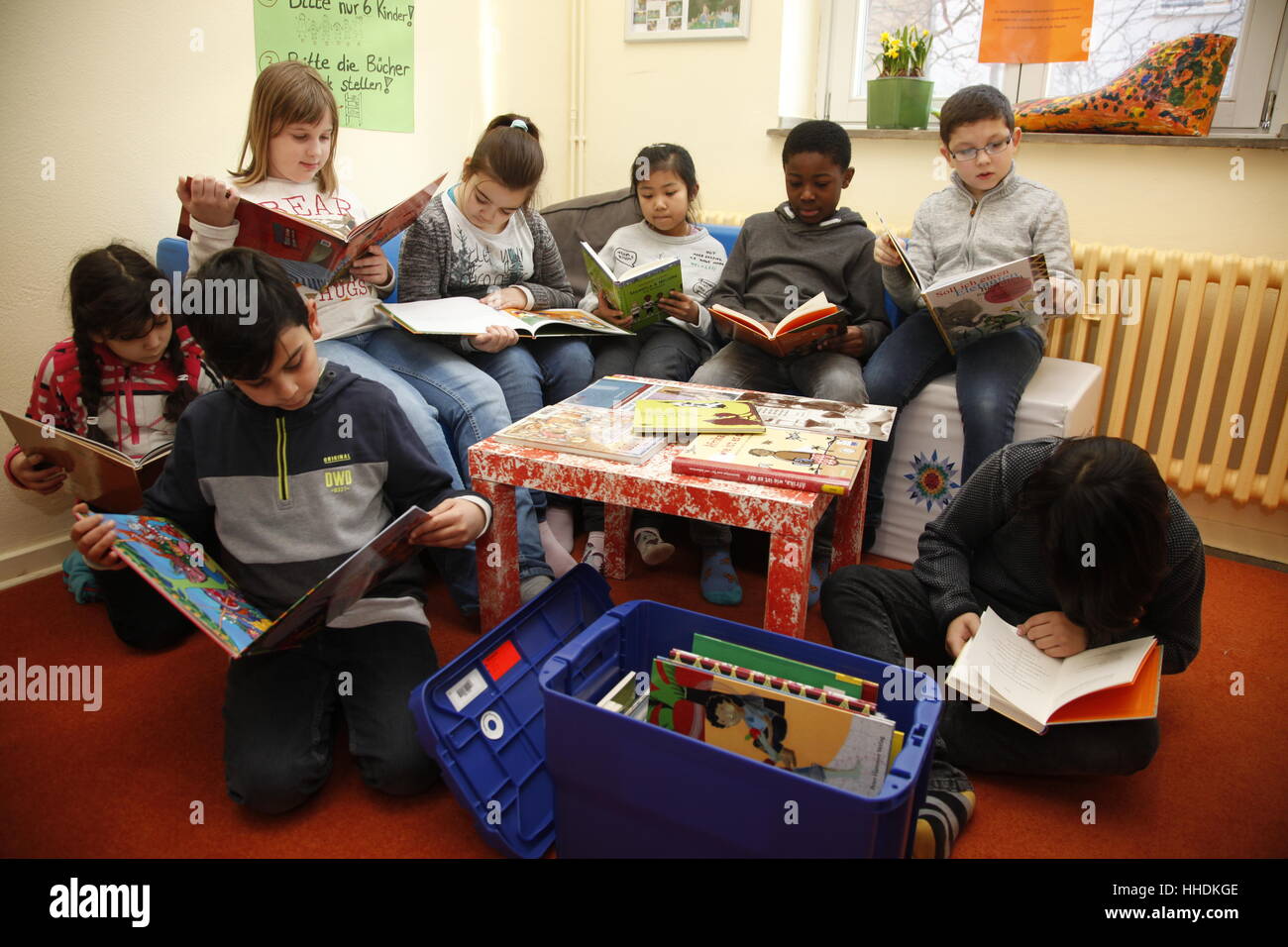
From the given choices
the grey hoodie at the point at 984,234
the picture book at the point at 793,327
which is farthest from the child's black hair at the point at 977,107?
the picture book at the point at 793,327

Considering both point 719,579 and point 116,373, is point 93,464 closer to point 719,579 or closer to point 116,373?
point 116,373

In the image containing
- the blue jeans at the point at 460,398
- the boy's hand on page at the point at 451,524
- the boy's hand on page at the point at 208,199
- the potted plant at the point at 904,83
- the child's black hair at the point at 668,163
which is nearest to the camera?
the boy's hand on page at the point at 451,524

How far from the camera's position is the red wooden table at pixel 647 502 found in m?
1.28

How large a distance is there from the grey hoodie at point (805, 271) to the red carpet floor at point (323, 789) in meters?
1.04

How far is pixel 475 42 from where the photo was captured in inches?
101

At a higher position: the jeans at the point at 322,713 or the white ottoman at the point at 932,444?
the white ottoman at the point at 932,444

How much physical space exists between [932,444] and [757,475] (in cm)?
76

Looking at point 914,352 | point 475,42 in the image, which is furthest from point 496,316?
point 475,42

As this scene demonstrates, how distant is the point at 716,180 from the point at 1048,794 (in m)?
2.08

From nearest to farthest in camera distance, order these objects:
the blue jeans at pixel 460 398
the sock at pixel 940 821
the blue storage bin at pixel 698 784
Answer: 1. the blue storage bin at pixel 698 784
2. the sock at pixel 940 821
3. the blue jeans at pixel 460 398

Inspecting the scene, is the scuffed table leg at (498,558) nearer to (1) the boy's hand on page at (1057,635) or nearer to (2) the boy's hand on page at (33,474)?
(2) the boy's hand on page at (33,474)

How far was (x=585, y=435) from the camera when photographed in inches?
58.3

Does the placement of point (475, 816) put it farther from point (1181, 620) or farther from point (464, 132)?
point (464, 132)
